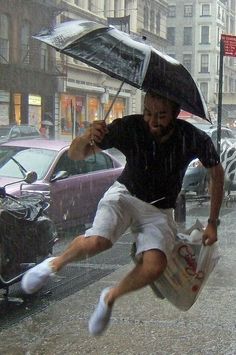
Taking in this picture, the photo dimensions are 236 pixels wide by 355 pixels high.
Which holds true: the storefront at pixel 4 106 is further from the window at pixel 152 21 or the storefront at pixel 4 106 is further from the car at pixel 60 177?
the car at pixel 60 177

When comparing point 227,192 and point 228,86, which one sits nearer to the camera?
point 227,192

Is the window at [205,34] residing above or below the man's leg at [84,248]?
above

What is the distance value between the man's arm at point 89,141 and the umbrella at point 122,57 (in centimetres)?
37

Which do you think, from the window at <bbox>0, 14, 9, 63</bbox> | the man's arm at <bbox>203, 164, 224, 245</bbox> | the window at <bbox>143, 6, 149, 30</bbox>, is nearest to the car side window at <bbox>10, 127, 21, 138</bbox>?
the window at <bbox>0, 14, 9, 63</bbox>

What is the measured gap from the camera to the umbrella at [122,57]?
4230mm

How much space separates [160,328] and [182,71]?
1980mm

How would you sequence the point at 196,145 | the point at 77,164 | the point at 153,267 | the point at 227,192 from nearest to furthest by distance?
the point at 153,267 < the point at 196,145 < the point at 77,164 < the point at 227,192

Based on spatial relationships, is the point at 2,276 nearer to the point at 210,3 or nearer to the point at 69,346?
the point at 69,346

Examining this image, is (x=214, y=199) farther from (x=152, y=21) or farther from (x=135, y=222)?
(x=152, y=21)

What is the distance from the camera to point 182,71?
4.55m

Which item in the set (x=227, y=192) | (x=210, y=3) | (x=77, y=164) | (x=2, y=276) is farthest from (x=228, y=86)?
(x=2, y=276)

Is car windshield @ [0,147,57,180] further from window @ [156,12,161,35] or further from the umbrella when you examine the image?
window @ [156,12,161,35]

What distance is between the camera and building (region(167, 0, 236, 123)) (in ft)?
201

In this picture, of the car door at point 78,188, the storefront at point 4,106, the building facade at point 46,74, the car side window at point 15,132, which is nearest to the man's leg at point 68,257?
the car door at point 78,188
